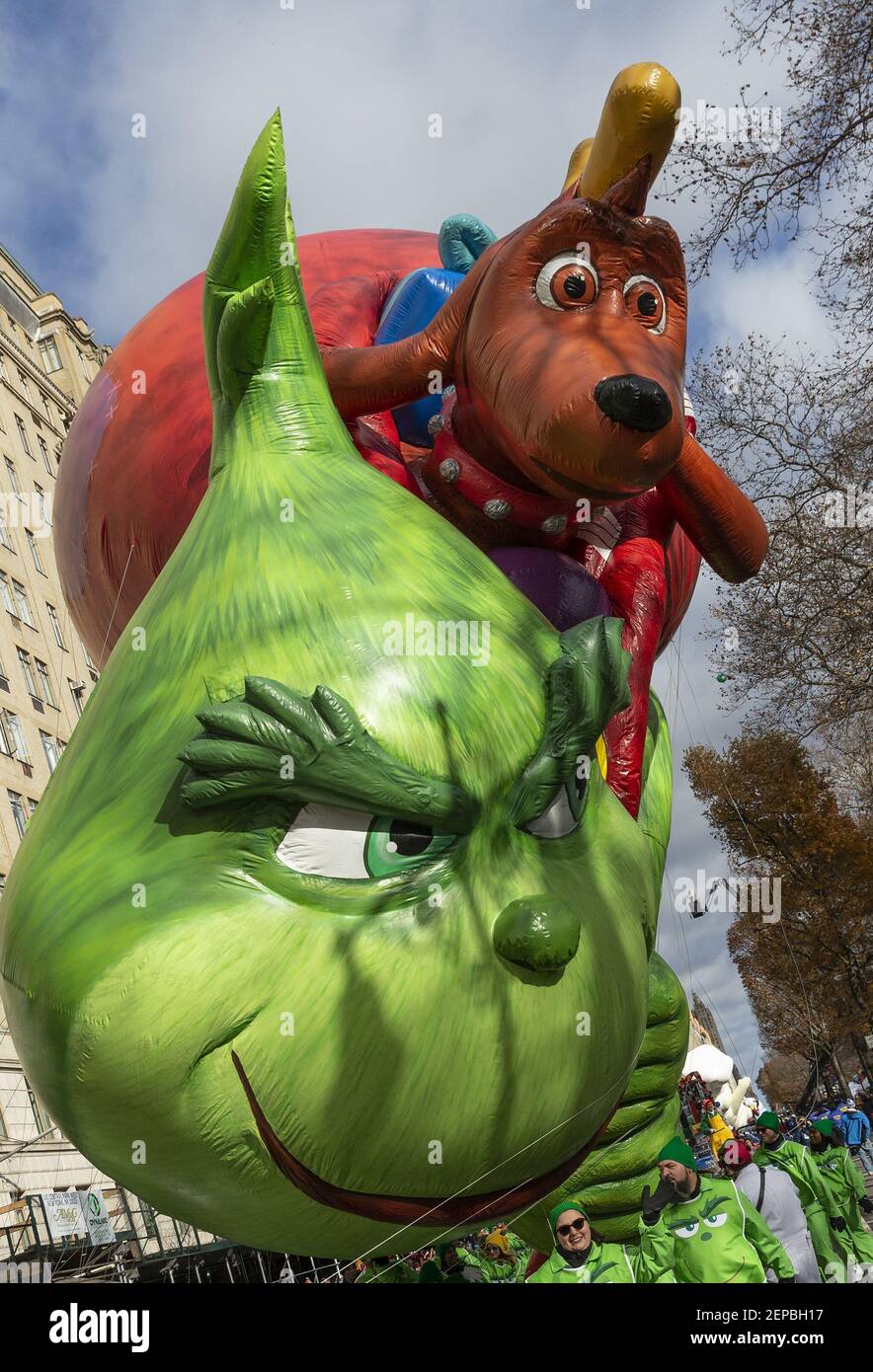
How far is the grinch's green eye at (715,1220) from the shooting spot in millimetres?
5090

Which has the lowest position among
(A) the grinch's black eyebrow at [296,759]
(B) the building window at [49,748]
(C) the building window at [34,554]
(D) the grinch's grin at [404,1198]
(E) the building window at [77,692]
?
(D) the grinch's grin at [404,1198]

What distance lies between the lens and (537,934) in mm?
2154

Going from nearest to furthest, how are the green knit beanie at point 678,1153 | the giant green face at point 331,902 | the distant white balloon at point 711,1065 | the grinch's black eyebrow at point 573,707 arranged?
the giant green face at point 331,902 < the grinch's black eyebrow at point 573,707 < the green knit beanie at point 678,1153 < the distant white balloon at point 711,1065

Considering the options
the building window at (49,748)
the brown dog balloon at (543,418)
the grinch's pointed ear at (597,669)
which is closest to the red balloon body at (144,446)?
the brown dog balloon at (543,418)

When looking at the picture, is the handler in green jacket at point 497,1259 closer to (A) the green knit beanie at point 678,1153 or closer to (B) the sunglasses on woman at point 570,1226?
(A) the green knit beanie at point 678,1153

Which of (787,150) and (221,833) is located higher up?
(787,150)

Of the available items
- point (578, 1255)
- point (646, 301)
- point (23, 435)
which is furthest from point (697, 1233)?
point (23, 435)

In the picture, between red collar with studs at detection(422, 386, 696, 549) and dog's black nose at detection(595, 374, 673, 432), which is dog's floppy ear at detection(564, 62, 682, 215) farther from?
red collar with studs at detection(422, 386, 696, 549)

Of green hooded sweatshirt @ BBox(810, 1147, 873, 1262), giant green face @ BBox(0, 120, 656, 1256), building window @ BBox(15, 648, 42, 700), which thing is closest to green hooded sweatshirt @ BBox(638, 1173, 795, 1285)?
giant green face @ BBox(0, 120, 656, 1256)

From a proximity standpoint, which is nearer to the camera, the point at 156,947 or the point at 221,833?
the point at 156,947
